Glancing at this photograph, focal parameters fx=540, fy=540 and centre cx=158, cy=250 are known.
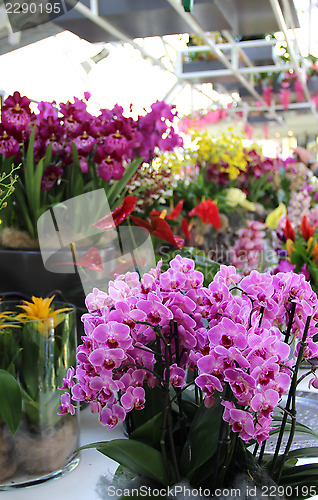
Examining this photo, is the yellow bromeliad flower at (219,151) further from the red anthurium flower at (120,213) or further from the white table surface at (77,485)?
the white table surface at (77,485)

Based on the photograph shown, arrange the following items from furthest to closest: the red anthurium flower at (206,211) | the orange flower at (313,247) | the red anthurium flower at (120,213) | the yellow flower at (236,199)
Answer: the yellow flower at (236,199), the red anthurium flower at (206,211), the orange flower at (313,247), the red anthurium flower at (120,213)

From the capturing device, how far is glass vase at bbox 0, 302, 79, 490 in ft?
1.99

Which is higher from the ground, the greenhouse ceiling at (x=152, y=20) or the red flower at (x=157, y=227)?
the greenhouse ceiling at (x=152, y=20)

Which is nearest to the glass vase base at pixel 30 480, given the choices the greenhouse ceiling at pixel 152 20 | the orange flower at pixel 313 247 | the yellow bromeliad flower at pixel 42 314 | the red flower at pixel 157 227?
the yellow bromeliad flower at pixel 42 314

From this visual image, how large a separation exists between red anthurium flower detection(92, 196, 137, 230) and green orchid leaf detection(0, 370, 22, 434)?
310 millimetres

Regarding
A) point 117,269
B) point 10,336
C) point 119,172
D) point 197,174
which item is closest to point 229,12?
point 197,174

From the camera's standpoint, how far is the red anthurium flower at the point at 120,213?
83 cm

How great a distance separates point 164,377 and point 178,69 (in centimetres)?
391

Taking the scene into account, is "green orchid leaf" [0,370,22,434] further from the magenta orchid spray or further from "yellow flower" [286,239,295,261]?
"yellow flower" [286,239,295,261]

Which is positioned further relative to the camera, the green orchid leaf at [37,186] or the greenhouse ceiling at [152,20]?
the greenhouse ceiling at [152,20]

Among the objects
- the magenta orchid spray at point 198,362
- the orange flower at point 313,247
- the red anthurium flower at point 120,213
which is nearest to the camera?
the magenta orchid spray at point 198,362

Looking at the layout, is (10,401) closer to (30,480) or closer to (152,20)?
(30,480)

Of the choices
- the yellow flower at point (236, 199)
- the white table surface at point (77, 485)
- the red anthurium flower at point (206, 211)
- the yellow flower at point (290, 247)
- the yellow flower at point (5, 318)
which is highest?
the yellow flower at point (5, 318)

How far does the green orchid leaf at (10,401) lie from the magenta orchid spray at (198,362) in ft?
0.45
